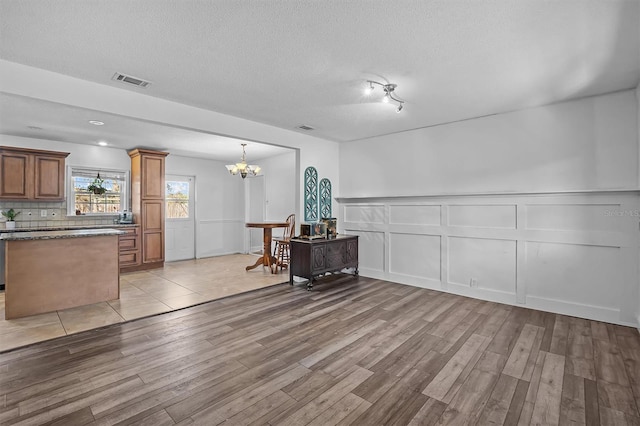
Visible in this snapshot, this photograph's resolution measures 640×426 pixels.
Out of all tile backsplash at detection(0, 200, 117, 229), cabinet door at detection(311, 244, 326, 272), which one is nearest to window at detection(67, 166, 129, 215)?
tile backsplash at detection(0, 200, 117, 229)

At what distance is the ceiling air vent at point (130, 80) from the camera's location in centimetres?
283

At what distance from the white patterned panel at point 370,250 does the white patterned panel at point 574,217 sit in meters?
2.23

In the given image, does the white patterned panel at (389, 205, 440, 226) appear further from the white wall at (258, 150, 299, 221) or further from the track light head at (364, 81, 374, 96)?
the white wall at (258, 150, 299, 221)

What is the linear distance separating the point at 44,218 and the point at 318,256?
5.14m

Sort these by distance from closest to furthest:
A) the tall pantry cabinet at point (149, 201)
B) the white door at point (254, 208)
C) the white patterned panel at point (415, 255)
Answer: the white patterned panel at point (415, 255)
the tall pantry cabinet at point (149, 201)
the white door at point (254, 208)

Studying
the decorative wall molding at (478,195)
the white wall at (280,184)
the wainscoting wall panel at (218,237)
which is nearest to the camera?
the decorative wall molding at (478,195)

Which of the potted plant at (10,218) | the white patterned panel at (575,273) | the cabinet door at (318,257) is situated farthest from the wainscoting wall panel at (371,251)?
the potted plant at (10,218)

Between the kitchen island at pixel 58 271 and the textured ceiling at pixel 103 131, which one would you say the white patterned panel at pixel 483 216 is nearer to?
the textured ceiling at pixel 103 131

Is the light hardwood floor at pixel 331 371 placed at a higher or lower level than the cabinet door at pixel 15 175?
lower

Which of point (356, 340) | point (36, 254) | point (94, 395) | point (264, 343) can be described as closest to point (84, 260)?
point (36, 254)

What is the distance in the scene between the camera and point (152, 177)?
6.23 m

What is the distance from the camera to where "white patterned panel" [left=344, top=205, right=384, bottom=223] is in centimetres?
528

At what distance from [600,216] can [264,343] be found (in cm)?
385

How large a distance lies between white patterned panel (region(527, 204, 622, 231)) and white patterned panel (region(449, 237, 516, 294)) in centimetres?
42
